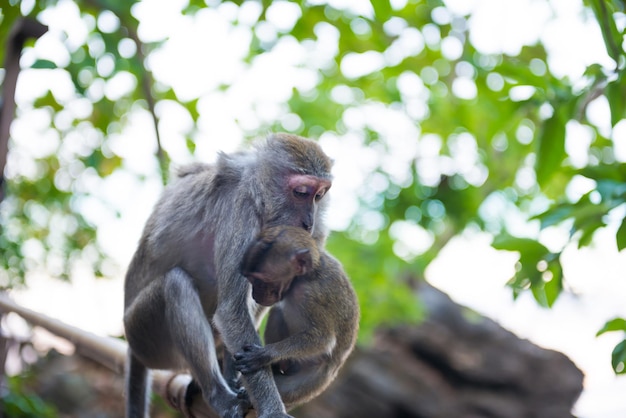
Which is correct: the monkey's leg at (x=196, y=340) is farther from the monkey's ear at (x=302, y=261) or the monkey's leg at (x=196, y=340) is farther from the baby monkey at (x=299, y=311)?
the monkey's ear at (x=302, y=261)

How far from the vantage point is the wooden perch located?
12.0 feet

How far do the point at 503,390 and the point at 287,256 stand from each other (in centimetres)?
1027

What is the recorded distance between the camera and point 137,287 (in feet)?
12.8

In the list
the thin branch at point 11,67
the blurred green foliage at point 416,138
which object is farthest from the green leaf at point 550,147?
the thin branch at point 11,67

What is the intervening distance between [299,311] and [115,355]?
1.63 metres

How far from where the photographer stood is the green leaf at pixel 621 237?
2.64 m

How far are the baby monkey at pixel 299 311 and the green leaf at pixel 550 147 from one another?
1097 mm

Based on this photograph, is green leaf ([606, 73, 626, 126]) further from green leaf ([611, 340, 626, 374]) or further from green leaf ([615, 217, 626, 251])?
green leaf ([611, 340, 626, 374])

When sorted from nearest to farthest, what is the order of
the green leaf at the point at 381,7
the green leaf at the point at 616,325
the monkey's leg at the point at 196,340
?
the green leaf at the point at 616,325, the monkey's leg at the point at 196,340, the green leaf at the point at 381,7

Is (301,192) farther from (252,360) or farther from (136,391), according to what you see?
(136,391)

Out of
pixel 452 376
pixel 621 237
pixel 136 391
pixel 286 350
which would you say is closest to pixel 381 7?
pixel 621 237

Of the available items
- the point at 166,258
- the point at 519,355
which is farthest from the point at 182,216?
the point at 519,355

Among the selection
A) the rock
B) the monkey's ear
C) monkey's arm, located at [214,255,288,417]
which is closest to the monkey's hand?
monkey's arm, located at [214,255,288,417]

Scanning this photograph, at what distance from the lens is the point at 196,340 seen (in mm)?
3285
